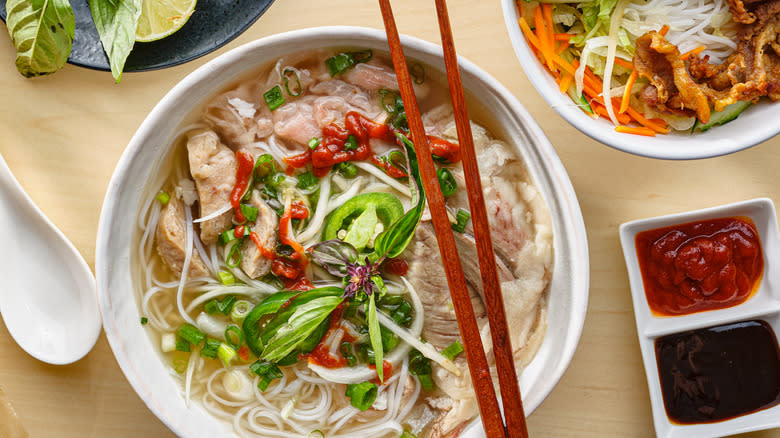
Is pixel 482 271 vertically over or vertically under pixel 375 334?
over

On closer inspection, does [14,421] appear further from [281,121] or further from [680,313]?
[680,313]

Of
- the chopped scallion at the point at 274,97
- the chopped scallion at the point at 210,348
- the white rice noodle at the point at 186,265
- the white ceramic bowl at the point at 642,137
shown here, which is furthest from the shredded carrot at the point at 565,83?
the chopped scallion at the point at 210,348

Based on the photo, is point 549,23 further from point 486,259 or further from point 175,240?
point 175,240

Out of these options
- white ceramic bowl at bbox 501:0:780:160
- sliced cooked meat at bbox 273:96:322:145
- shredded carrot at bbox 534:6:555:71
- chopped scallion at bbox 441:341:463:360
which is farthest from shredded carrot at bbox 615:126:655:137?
sliced cooked meat at bbox 273:96:322:145

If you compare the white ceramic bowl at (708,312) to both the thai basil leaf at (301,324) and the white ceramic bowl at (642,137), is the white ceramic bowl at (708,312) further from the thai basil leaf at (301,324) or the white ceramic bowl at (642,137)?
the thai basil leaf at (301,324)

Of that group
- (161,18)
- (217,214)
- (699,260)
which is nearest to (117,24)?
(161,18)

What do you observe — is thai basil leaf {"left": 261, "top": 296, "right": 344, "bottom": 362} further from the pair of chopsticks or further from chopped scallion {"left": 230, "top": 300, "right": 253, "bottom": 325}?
the pair of chopsticks
